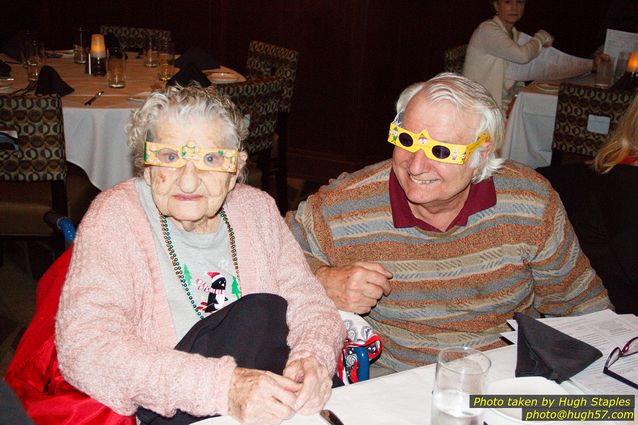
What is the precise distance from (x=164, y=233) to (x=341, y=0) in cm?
393

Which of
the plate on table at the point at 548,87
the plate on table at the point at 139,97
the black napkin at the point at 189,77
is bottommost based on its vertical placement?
the plate on table at the point at 139,97

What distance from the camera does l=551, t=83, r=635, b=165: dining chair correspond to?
409 cm

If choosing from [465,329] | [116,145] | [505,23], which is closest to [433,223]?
[465,329]

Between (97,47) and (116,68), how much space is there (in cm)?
42

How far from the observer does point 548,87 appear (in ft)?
16.0

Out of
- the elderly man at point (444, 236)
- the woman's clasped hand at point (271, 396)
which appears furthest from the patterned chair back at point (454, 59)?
the woman's clasped hand at point (271, 396)

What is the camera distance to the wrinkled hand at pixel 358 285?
6.50ft

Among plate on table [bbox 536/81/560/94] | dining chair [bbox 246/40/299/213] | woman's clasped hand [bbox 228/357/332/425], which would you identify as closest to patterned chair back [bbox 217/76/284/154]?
dining chair [bbox 246/40/299/213]

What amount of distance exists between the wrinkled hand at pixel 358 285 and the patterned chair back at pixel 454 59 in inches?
137

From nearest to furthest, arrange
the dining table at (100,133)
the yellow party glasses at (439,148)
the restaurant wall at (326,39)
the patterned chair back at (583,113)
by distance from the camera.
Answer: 1. the yellow party glasses at (439,148)
2. the dining table at (100,133)
3. the patterned chair back at (583,113)
4. the restaurant wall at (326,39)

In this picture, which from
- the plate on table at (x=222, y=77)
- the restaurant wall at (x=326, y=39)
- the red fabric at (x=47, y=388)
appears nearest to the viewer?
the red fabric at (x=47, y=388)

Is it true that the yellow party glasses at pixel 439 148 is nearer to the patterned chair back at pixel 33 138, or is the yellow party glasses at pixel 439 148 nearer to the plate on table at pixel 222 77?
the patterned chair back at pixel 33 138

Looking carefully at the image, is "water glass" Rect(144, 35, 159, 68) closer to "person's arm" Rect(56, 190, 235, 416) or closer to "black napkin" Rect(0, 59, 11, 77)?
"black napkin" Rect(0, 59, 11, 77)

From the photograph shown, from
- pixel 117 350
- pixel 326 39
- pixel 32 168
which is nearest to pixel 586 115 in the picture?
pixel 326 39
